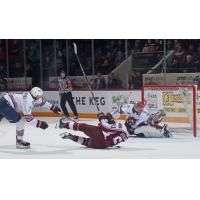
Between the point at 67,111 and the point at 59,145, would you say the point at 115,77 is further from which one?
the point at 59,145

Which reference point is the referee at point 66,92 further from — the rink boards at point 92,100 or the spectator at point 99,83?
the spectator at point 99,83

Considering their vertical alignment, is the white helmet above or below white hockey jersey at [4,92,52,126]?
above

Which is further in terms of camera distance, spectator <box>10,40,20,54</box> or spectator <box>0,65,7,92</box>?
spectator <box>10,40,20,54</box>

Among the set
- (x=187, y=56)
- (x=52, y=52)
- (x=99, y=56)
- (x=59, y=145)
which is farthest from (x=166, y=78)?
(x=59, y=145)

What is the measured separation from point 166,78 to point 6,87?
171 inches

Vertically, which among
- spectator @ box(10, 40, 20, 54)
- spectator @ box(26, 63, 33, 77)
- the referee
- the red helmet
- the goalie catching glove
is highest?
spectator @ box(10, 40, 20, 54)

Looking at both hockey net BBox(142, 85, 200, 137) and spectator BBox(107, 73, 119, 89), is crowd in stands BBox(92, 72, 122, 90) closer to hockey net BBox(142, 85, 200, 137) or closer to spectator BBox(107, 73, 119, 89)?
spectator BBox(107, 73, 119, 89)

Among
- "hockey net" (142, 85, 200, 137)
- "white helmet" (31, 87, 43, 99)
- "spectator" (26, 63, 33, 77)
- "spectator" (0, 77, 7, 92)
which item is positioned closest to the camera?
"white helmet" (31, 87, 43, 99)

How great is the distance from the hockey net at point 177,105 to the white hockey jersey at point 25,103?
7.48 ft

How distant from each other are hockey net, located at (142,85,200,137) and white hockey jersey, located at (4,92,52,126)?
2.28 metres

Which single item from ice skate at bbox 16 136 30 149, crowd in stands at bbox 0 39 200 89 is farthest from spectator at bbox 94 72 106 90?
ice skate at bbox 16 136 30 149

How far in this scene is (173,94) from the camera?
30.1 ft

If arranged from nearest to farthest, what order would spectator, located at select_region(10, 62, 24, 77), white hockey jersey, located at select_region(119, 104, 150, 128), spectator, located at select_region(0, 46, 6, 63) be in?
white hockey jersey, located at select_region(119, 104, 150, 128) < spectator, located at select_region(10, 62, 24, 77) < spectator, located at select_region(0, 46, 6, 63)

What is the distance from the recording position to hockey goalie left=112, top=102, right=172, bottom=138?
862 cm
